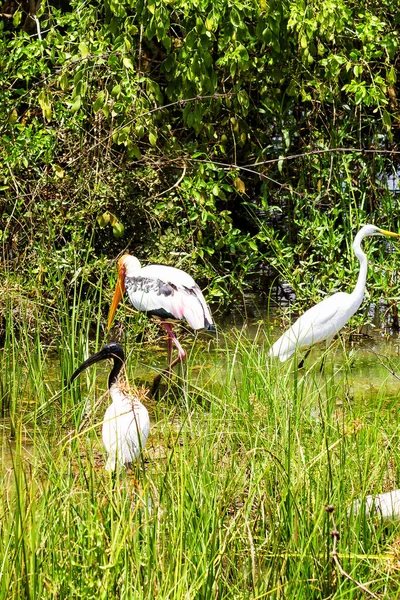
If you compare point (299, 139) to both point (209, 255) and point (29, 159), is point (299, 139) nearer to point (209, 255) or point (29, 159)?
point (209, 255)

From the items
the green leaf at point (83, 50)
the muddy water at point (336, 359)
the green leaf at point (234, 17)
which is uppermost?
the green leaf at point (234, 17)

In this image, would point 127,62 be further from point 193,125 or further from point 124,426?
point 124,426

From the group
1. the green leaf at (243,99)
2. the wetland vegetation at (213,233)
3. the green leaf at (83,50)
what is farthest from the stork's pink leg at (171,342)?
the green leaf at (83,50)

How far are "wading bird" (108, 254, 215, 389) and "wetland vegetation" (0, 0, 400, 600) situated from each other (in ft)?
0.56

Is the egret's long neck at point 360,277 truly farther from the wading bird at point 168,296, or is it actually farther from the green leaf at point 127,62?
the green leaf at point 127,62

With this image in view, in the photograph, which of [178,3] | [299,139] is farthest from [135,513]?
[299,139]

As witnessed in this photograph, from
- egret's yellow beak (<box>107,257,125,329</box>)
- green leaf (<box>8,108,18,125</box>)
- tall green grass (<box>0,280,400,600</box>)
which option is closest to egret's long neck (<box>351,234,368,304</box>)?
egret's yellow beak (<box>107,257,125,329</box>)

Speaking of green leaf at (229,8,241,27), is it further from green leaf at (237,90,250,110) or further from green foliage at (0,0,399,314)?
green leaf at (237,90,250,110)

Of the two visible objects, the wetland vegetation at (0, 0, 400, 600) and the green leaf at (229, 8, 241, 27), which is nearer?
the wetland vegetation at (0, 0, 400, 600)

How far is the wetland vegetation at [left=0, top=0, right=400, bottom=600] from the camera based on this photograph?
10.8ft

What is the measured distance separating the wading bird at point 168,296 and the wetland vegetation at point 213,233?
0.17 meters

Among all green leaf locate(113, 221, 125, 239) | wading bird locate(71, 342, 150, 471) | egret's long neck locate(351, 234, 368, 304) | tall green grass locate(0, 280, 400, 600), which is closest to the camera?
tall green grass locate(0, 280, 400, 600)

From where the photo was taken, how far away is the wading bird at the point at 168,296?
239 inches

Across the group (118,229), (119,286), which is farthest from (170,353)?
(118,229)
